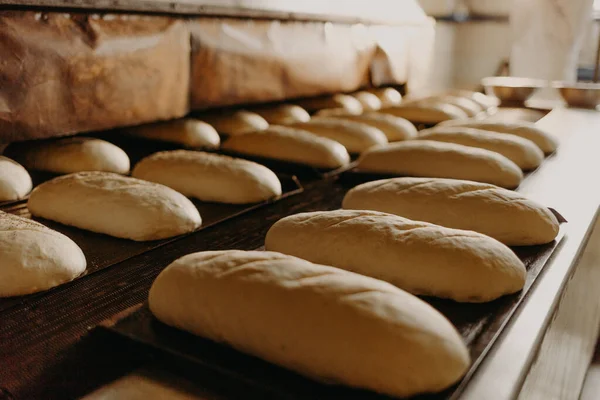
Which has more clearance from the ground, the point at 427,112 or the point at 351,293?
the point at 351,293

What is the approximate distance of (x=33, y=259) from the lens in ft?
3.95

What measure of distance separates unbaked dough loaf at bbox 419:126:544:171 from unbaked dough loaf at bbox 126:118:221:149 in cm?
96

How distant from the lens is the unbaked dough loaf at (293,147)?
223 centimetres

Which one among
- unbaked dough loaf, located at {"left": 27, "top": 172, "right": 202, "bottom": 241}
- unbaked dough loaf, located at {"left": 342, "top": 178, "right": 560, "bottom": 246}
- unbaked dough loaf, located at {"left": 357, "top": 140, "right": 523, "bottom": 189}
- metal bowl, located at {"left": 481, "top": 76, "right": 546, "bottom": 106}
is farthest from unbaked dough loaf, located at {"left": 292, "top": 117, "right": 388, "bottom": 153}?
metal bowl, located at {"left": 481, "top": 76, "right": 546, "bottom": 106}

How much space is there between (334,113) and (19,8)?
179 centimetres

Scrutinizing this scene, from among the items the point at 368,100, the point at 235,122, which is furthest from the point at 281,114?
the point at 368,100

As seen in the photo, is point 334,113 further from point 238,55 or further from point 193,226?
point 193,226

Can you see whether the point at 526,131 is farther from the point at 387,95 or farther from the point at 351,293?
the point at 351,293

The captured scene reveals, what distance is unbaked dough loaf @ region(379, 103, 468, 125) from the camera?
130 inches

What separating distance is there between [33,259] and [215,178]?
28.1 inches

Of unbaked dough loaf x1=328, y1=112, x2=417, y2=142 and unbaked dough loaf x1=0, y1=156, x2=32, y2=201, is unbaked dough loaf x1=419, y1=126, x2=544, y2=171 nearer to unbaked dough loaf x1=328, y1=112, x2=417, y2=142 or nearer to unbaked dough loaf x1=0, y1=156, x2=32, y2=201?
unbaked dough loaf x1=328, y1=112, x2=417, y2=142

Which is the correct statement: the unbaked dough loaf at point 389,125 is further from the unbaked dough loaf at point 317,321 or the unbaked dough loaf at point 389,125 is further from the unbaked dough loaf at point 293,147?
the unbaked dough loaf at point 317,321

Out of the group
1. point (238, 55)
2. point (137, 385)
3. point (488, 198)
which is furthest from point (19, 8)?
point (488, 198)

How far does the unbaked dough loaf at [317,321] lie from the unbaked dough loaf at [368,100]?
290cm
